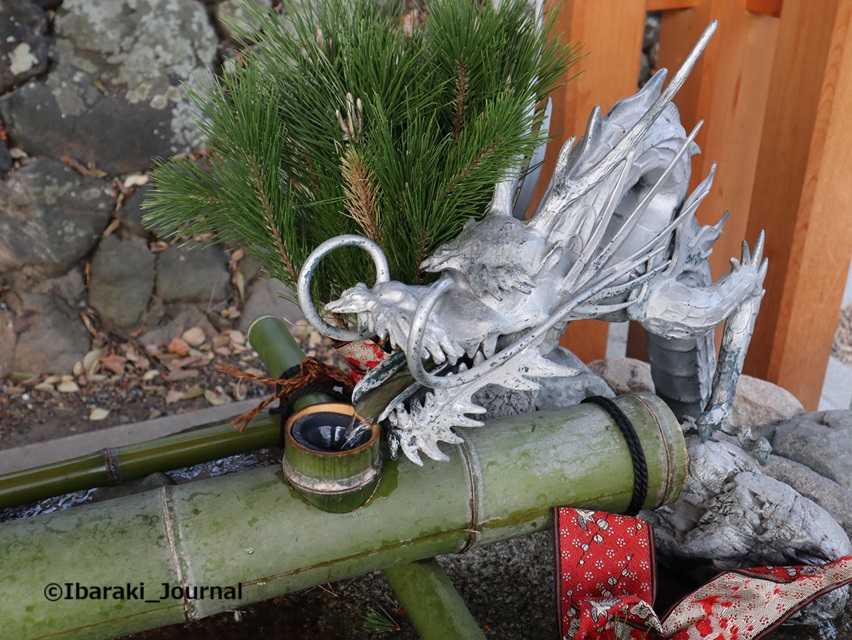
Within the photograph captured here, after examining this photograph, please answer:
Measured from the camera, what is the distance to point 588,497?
1.10 meters

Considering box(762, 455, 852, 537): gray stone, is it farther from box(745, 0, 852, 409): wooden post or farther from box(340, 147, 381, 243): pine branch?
box(340, 147, 381, 243): pine branch

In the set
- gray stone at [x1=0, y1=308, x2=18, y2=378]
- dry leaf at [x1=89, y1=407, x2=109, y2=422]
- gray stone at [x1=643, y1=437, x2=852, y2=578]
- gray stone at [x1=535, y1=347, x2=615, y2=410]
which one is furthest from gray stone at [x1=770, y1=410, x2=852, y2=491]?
gray stone at [x1=0, y1=308, x2=18, y2=378]

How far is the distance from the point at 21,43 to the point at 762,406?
2.34m

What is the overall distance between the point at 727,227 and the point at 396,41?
1.35 meters

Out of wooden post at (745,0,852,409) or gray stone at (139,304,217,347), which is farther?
gray stone at (139,304,217,347)

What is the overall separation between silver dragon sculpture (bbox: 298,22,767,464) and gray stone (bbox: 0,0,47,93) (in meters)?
1.98

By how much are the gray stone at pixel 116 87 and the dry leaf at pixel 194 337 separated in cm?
59

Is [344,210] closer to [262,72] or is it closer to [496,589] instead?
[262,72]

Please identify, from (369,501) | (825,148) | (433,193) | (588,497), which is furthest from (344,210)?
Result: (825,148)

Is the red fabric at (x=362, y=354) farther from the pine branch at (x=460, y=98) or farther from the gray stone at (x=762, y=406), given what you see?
the gray stone at (x=762, y=406)

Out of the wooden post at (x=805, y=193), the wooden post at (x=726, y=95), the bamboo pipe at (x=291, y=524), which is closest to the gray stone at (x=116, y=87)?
the wooden post at (x=726, y=95)

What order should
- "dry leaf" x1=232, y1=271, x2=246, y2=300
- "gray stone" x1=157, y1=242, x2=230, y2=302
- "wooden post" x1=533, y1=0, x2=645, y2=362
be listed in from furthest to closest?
"dry leaf" x1=232, y1=271, x2=246, y2=300 < "gray stone" x1=157, y1=242, x2=230, y2=302 < "wooden post" x1=533, y1=0, x2=645, y2=362

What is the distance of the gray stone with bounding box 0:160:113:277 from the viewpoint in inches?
96.6

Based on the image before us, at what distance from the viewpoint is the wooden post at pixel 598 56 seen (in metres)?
1.53
